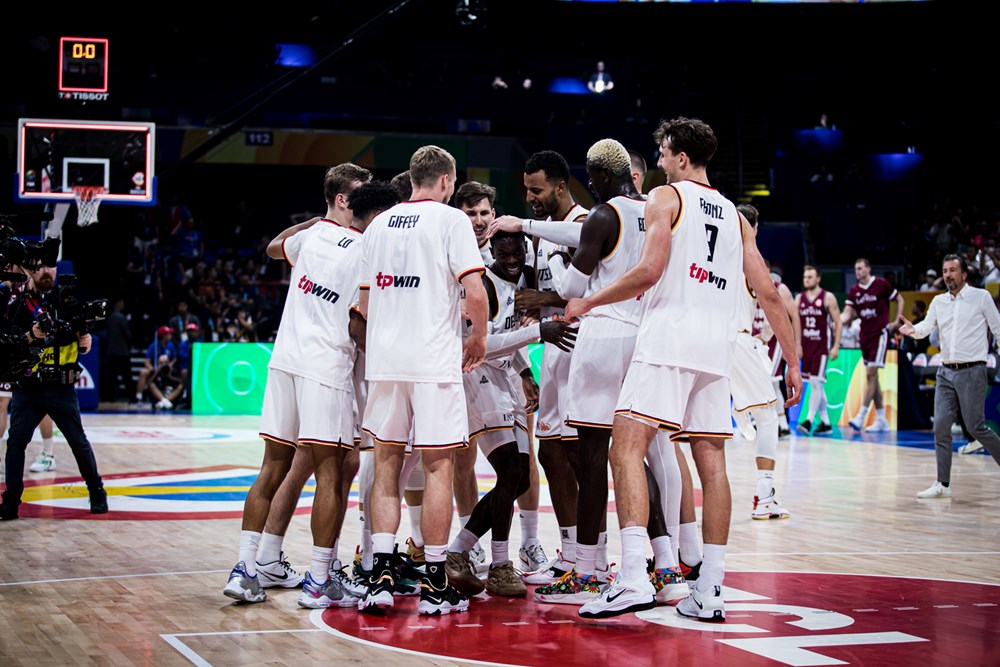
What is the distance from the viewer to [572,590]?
18.9 ft

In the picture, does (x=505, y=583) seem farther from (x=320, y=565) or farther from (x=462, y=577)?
(x=320, y=565)

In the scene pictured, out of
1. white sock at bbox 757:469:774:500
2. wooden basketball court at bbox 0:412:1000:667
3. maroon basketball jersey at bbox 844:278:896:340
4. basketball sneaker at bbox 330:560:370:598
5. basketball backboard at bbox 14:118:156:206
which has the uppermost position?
basketball backboard at bbox 14:118:156:206

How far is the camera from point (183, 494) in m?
9.80

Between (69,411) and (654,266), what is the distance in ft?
17.1

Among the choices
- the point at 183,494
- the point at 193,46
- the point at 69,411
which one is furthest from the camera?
the point at 193,46

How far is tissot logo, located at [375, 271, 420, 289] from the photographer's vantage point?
5547 millimetres

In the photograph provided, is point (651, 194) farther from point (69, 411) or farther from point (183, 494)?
point (183, 494)

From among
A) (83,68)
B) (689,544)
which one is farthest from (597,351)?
(83,68)

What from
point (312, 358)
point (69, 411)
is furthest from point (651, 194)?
point (69, 411)

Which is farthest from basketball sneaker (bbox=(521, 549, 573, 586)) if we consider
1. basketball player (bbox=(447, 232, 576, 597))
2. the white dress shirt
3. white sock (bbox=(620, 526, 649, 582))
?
the white dress shirt

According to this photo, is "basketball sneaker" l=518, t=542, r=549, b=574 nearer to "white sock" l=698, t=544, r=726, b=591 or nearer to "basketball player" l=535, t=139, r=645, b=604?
"basketball player" l=535, t=139, r=645, b=604

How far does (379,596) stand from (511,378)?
5.48ft

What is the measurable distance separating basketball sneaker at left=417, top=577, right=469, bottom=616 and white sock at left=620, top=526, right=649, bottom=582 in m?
0.83

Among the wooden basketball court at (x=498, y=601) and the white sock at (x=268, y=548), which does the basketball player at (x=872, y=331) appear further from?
the white sock at (x=268, y=548)
